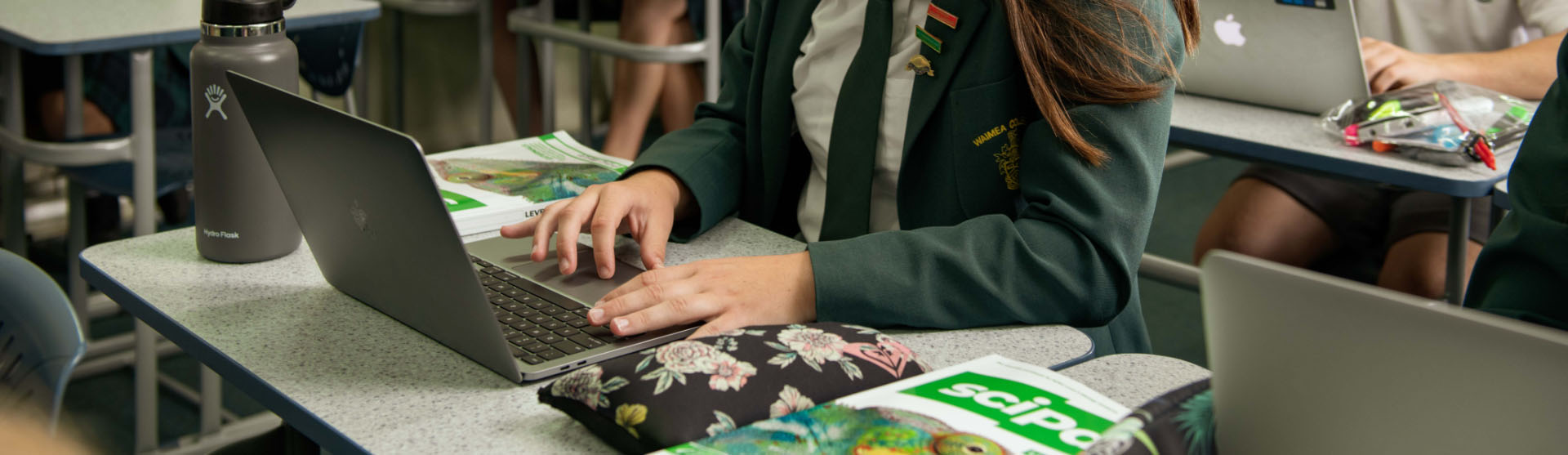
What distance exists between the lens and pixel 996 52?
97 centimetres

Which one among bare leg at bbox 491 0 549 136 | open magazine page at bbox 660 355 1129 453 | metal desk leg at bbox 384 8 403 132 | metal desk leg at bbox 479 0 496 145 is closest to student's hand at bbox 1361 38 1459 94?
open magazine page at bbox 660 355 1129 453

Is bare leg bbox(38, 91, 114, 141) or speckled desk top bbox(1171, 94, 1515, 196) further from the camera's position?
bare leg bbox(38, 91, 114, 141)

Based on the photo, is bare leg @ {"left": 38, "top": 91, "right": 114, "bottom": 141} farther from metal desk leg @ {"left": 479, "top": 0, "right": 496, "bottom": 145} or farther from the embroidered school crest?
the embroidered school crest

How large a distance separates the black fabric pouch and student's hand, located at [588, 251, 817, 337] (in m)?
0.10

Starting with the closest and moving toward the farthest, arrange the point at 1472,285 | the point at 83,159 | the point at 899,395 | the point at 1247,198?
the point at 899,395 < the point at 1472,285 < the point at 83,159 < the point at 1247,198

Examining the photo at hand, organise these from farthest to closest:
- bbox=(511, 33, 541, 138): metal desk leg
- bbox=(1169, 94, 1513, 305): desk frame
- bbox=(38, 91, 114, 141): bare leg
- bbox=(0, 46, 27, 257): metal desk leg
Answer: bbox=(511, 33, 541, 138): metal desk leg < bbox=(38, 91, 114, 141): bare leg < bbox=(0, 46, 27, 257): metal desk leg < bbox=(1169, 94, 1513, 305): desk frame

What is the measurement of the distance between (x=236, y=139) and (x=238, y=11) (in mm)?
97

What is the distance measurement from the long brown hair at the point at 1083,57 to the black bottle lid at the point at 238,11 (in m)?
0.56

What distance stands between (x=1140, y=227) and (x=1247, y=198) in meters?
1.10

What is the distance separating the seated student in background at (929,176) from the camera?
870mm

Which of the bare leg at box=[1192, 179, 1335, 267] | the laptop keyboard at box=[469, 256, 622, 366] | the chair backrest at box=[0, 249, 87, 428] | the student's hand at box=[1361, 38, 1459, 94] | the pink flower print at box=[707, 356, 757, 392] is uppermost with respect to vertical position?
the student's hand at box=[1361, 38, 1459, 94]

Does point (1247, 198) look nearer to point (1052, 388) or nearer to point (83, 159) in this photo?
point (1052, 388)

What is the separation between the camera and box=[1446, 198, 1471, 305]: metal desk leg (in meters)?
1.45

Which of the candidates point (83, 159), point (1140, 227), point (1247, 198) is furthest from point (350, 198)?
point (1247, 198)
